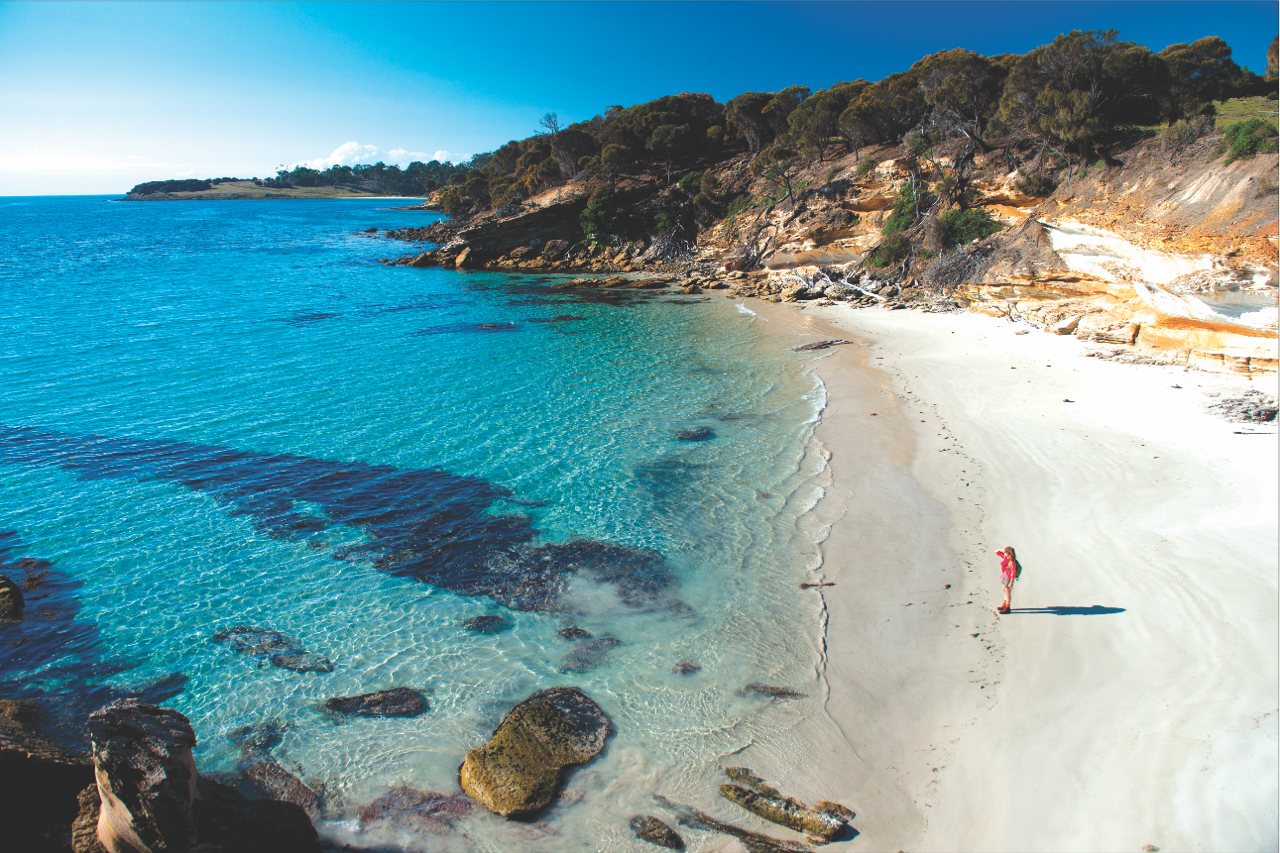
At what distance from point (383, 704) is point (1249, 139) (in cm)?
3289

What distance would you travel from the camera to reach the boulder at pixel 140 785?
218 inches

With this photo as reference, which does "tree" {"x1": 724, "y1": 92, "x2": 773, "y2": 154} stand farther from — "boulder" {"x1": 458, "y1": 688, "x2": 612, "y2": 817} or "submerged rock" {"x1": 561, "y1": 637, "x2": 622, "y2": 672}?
"boulder" {"x1": 458, "y1": 688, "x2": 612, "y2": 817}

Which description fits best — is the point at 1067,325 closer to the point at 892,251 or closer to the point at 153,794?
the point at 892,251

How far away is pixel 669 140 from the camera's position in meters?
62.7

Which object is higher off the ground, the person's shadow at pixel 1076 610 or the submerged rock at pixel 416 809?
the person's shadow at pixel 1076 610

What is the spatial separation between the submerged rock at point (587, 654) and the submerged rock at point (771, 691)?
94.0 inches

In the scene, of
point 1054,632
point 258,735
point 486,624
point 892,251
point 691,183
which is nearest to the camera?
point 258,735

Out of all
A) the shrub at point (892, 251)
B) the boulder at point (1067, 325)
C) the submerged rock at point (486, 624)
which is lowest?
the submerged rock at point (486, 624)

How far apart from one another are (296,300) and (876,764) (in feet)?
145

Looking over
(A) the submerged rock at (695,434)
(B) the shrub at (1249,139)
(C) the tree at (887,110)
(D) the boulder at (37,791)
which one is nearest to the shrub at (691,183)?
(C) the tree at (887,110)

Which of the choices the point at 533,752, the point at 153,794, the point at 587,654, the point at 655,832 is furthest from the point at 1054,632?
the point at 153,794

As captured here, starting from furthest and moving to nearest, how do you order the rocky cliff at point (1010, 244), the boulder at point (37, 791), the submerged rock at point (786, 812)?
the rocky cliff at point (1010, 244), the submerged rock at point (786, 812), the boulder at point (37, 791)

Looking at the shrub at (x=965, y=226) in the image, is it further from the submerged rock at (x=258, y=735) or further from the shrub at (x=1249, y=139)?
the submerged rock at (x=258, y=735)

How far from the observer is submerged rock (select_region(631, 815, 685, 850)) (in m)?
6.89
